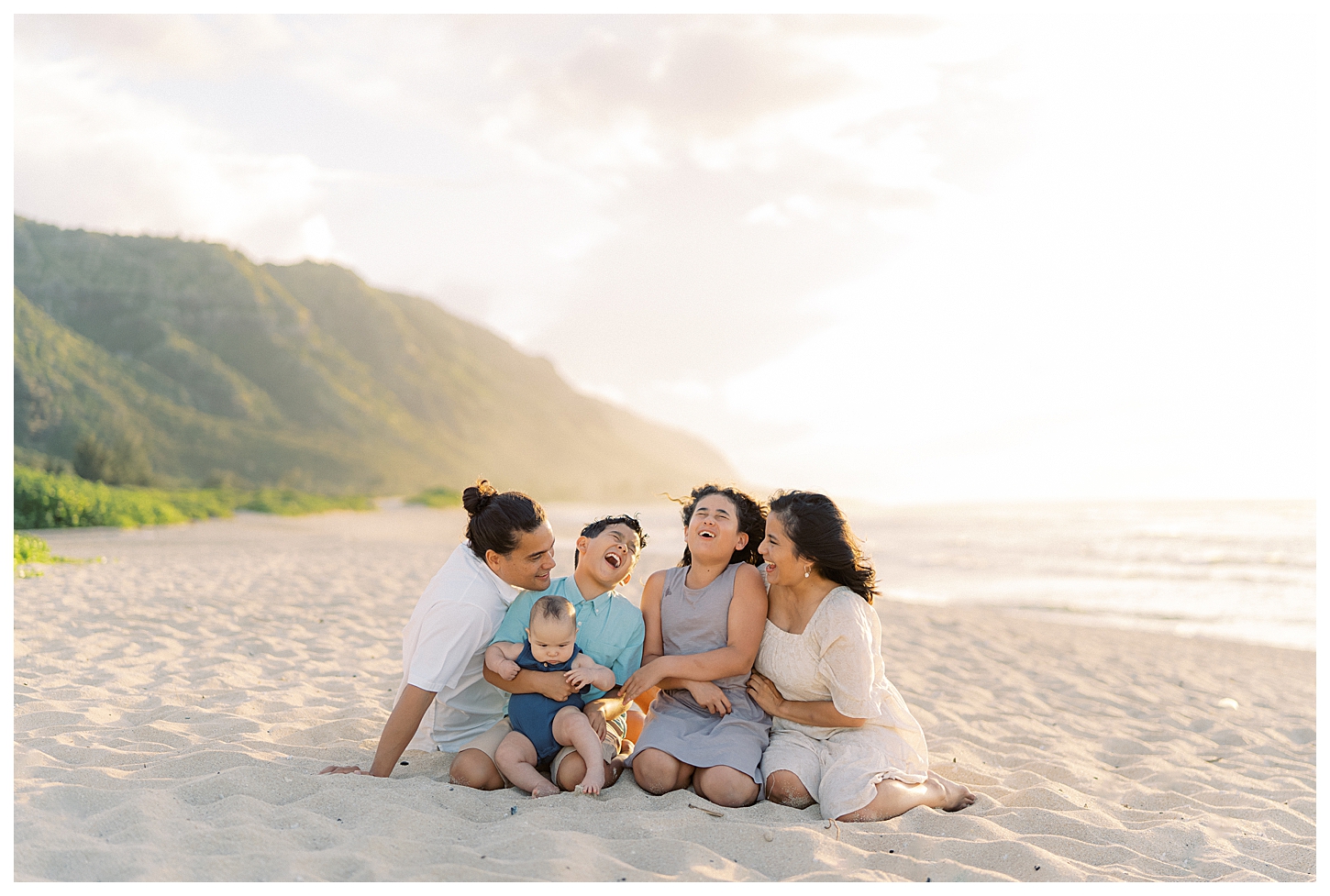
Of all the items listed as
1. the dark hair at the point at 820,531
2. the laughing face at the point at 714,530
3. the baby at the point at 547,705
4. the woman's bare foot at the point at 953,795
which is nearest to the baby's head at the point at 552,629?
the baby at the point at 547,705

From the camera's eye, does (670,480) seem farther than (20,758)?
Yes

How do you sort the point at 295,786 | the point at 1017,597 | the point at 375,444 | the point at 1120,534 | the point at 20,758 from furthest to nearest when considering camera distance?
1. the point at 375,444
2. the point at 1120,534
3. the point at 1017,597
4. the point at 20,758
5. the point at 295,786

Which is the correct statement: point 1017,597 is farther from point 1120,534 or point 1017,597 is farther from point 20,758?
point 1120,534

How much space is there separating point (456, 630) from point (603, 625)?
622 mm

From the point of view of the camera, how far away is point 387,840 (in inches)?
108

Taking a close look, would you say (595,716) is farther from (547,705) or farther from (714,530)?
(714,530)

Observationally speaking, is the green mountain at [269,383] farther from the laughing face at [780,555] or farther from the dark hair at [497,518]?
the laughing face at [780,555]

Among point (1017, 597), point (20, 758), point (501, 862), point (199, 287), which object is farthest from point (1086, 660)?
point (199, 287)

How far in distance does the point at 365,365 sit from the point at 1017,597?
8591 cm

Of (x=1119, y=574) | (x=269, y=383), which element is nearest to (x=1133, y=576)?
(x=1119, y=574)

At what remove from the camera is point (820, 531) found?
3.45m

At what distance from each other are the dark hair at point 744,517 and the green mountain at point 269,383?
30400mm

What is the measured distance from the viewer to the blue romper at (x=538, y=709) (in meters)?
3.44
